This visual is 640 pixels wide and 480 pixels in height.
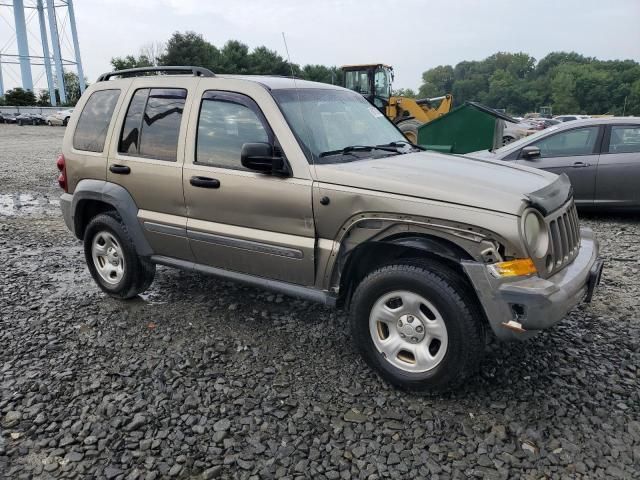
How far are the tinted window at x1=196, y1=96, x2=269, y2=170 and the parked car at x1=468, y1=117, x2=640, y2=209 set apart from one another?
4.12 meters

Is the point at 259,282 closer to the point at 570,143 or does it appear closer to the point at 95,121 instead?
the point at 95,121

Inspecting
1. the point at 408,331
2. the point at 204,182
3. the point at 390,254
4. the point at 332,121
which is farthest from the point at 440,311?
the point at 204,182

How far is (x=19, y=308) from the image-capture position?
4527 mm

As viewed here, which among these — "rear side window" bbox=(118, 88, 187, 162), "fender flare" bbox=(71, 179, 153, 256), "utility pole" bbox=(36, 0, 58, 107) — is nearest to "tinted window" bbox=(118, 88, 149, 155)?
"rear side window" bbox=(118, 88, 187, 162)

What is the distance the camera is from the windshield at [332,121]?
3.57m

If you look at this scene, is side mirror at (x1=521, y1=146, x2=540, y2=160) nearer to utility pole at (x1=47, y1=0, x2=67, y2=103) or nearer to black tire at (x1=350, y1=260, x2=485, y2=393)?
black tire at (x1=350, y1=260, x2=485, y2=393)

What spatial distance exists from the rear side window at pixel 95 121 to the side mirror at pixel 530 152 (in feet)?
17.7

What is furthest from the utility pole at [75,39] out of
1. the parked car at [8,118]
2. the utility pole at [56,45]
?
the parked car at [8,118]

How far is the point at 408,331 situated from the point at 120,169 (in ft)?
9.02

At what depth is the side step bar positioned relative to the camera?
3455 mm

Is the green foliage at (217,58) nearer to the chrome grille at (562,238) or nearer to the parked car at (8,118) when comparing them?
the parked car at (8,118)

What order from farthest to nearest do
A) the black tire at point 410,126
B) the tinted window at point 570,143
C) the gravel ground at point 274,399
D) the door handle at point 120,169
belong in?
the black tire at point 410,126
the tinted window at point 570,143
the door handle at point 120,169
the gravel ground at point 274,399

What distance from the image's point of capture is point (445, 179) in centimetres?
312

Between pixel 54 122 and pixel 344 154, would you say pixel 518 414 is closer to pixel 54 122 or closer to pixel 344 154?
pixel 344 154
